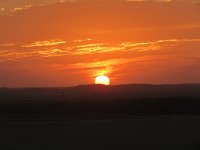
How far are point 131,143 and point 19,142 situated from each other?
5805 millimetres

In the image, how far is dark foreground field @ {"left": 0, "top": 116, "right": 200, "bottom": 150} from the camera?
2753 centimetres

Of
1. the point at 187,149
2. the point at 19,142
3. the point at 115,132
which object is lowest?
the point at 187,149

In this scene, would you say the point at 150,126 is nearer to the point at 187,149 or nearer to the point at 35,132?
the point at 35,132

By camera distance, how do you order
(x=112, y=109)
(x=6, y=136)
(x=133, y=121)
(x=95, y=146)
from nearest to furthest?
1. (x=95, y=146)
2. (x=6, y=136)
3. (x=133, y=121)
4. (x=112, y=109)

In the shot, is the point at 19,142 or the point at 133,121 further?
the point at 133,121

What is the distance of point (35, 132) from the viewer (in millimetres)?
34438

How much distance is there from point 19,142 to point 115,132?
5.97 m

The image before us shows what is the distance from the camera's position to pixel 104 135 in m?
31.9

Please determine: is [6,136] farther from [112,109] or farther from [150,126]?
[112,109]

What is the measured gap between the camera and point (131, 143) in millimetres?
28297

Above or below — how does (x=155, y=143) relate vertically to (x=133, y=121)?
below

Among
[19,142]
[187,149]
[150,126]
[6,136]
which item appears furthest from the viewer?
[150,126]

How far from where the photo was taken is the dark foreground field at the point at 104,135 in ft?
90.3

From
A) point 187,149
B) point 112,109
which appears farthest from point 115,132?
point 112,109
